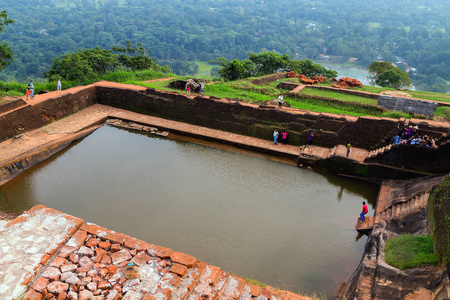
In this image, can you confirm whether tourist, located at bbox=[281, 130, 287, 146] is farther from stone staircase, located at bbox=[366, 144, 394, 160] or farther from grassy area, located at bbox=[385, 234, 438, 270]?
grassy area, located at bbox=[385, 234, 438, 270]

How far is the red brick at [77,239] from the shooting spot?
5.54 meters

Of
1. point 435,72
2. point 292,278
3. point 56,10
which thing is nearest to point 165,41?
point 435,72

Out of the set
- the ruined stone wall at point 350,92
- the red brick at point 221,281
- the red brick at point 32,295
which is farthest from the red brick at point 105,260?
the ruined stone wall at point 350,92

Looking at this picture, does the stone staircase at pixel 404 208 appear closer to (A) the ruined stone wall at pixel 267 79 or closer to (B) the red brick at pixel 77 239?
(B) the red brick at pixel 77 239

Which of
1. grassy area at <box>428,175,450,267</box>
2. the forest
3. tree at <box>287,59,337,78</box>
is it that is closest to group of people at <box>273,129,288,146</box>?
grassy area at <box>428,175,450,267</box>

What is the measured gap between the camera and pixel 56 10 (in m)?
115

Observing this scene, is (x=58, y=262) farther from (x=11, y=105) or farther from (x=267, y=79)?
(x=267, y=79)

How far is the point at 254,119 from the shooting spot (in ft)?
45.6

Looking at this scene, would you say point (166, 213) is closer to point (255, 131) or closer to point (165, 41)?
point (255, 131)

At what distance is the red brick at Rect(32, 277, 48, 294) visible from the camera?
479 cm

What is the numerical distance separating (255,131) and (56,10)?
128 meters

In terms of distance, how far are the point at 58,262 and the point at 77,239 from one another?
Answer: 51 centimetres

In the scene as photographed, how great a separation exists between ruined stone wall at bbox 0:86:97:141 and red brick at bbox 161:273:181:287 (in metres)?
11.1

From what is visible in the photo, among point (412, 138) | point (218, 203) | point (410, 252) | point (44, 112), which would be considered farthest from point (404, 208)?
point (44, 112)
